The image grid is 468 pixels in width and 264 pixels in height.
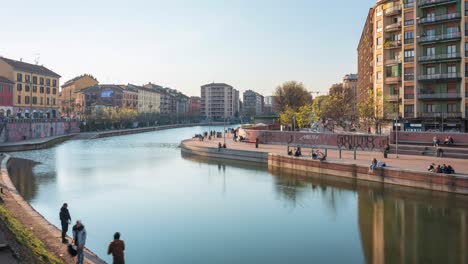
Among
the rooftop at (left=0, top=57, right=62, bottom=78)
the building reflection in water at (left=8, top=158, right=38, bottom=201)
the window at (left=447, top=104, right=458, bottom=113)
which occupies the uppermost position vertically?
the rooftop at (left=0, top=57, right=62, bottom=78)

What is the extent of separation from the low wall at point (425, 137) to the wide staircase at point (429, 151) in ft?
4.84

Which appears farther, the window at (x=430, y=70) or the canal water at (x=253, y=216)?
the window at (x=430, y=70)

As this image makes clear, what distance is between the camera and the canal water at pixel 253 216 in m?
20.6

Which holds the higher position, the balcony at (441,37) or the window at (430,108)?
the balcony at (441,37)

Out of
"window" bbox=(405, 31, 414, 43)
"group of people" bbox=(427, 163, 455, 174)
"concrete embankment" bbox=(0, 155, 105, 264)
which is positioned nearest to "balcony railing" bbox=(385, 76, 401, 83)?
"window" bbox=(405, 31, 414, 43)

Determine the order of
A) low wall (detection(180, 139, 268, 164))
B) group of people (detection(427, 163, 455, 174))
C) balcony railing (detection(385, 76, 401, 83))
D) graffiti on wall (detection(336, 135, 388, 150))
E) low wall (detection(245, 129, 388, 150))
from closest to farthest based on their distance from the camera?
group of people (detection(427, 163, 455, 174)) → graffiti on wall (detection(336, 135, 388, 150)) → low wall (detection(245, 129, 388, 150)) → low wall (detection(180, 139, 268, 164)) → balcony railing (detection(385, 76, 401, 83))

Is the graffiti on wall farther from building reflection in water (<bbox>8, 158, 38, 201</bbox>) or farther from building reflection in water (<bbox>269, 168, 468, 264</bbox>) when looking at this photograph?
building reflection in water (<bbox>8, 158, 38, 201</bbox>)

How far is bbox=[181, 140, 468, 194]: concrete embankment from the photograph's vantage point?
3175 centimetres

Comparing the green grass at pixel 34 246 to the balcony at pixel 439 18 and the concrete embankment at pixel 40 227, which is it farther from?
the balcony at pixel 439 18

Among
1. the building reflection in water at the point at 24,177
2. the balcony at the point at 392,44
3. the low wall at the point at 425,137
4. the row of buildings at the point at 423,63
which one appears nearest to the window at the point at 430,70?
the row of buildings at the point at 423,63

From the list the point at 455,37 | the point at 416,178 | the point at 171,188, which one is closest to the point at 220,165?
the point at 171,188

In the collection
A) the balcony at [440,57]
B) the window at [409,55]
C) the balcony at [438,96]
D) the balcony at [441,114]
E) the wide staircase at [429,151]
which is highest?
the window at [409,55]

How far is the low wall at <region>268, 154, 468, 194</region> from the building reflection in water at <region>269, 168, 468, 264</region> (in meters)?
0.57

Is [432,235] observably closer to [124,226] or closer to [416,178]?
[416,178]
